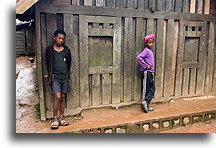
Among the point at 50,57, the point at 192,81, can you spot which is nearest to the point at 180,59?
the point at 192,81

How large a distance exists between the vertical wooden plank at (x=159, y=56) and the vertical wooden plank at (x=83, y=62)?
1946 millimetres

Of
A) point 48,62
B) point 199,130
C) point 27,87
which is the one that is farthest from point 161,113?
point 27,87

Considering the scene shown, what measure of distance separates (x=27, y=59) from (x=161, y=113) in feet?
34.7

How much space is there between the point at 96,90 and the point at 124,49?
1261mm

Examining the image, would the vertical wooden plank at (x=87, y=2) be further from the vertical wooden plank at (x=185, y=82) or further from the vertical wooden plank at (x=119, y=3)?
the vertical wooden plank at (x=185, y=82)

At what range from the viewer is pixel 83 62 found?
414cm

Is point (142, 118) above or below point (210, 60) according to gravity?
below

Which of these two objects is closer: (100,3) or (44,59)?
(44,59)

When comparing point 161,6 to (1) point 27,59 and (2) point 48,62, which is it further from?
(1) point 27,59

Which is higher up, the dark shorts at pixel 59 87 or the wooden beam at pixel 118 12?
the wooden beam at pixel 118 12

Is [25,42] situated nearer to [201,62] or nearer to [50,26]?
[50,26]

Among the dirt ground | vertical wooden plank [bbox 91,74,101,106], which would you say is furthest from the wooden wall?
vertical wooden plank [bbox 91,74,101,106]

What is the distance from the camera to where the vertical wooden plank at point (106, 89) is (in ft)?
14.5

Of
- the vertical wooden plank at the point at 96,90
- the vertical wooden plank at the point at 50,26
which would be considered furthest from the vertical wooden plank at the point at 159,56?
the vertical wooden plank at the point at 50,26
